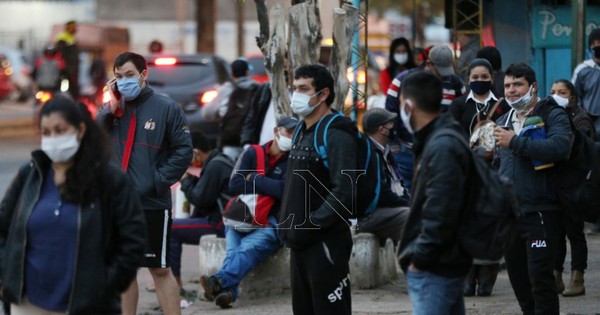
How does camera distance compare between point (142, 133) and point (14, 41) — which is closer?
point (142, 133)

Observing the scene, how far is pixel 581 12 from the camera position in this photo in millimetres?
12422

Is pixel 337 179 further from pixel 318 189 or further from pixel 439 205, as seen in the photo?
pixel 439 205

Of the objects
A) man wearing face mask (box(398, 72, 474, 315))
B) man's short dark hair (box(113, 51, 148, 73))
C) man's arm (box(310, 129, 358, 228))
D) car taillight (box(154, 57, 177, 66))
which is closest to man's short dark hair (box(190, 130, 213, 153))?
man's short dark hair (box(113, 51, 148, 73))

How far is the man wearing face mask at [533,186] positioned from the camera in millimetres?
7617

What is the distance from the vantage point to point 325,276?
713 centimetres

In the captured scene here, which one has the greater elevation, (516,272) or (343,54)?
(343,54)

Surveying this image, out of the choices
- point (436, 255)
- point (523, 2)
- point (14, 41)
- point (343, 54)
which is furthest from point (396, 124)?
point (14, 41)

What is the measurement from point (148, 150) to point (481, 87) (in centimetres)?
256

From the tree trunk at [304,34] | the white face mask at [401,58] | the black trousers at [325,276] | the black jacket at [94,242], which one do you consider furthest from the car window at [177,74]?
the black jacket at [94,242]

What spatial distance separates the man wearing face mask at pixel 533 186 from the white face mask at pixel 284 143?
217cm

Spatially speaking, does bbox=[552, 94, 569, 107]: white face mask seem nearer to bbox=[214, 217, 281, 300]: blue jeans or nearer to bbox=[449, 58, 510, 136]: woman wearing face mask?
bbox=[449, 58, 510, 136]: woman wearing face mask

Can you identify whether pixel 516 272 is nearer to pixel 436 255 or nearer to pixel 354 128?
pixel 354 128

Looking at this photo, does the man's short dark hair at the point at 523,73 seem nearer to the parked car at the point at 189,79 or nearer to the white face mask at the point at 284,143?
the white face mask at the point at 284,143

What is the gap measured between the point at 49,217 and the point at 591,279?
19.6ft
